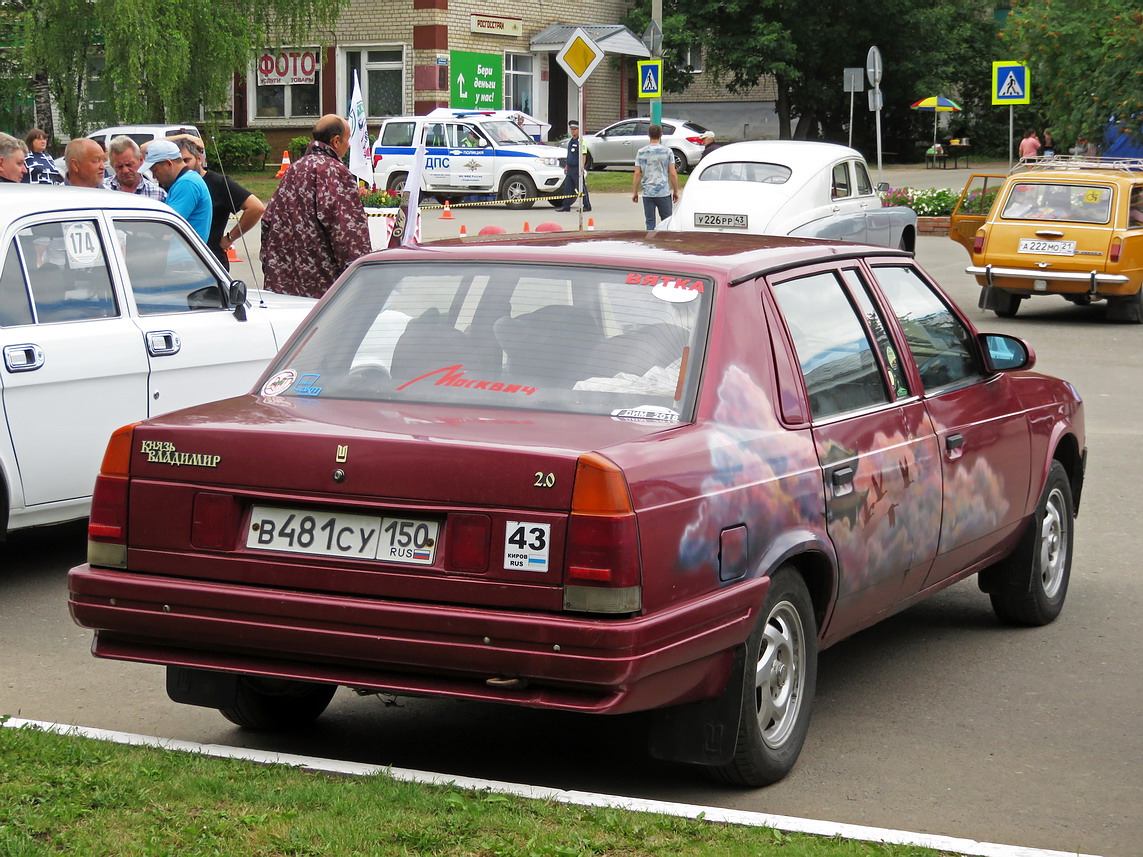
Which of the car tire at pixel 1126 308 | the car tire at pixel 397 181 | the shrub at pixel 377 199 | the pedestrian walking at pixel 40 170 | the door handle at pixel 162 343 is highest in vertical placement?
the pedestrian walking at pixel 40 170

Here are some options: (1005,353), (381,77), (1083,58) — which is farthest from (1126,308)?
(381,77)

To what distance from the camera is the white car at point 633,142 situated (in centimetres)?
4856

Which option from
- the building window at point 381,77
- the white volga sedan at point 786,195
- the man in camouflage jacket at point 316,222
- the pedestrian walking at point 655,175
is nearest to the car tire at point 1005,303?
the white volga sedan at point 786,195

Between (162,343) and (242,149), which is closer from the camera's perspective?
(162,343)

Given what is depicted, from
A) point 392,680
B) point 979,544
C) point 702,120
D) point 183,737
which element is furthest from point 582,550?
point 702,120

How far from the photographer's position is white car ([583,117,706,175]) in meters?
48.6

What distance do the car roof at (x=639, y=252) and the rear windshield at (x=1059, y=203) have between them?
1410 cm

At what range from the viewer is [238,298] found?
8.22 metres

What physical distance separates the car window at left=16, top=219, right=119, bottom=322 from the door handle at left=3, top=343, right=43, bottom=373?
0.66ft

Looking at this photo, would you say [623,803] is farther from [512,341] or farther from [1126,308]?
[1126,308]

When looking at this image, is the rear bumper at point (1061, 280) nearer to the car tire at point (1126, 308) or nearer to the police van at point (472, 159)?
the car tire at point (1126, 308)

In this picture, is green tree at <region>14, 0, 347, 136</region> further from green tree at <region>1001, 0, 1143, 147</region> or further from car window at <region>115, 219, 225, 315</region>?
car window at <region>115, 219, 225, 315</region>

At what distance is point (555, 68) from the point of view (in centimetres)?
5606

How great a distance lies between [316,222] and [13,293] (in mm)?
2629
